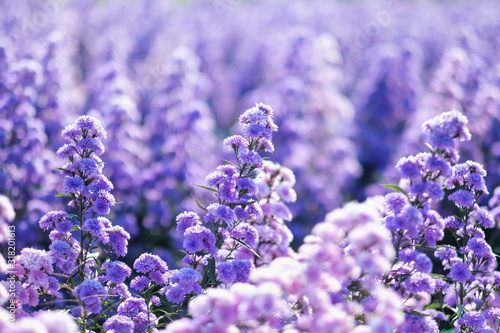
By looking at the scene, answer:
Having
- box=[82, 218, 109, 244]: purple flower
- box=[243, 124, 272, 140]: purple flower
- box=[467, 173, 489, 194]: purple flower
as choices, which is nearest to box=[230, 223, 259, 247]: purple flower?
box=[243, 124, 272, 140]: purple flower

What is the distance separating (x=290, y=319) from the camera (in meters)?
2.28

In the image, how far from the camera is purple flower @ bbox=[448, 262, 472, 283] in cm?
261

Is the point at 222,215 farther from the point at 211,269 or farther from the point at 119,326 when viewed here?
the point at 119,326

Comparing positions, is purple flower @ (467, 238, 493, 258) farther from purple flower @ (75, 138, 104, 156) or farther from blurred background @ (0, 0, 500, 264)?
blurred background @ (0, 0, 500, 264)

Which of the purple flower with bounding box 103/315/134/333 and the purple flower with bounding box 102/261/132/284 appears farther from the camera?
the purple flower with bounding box 102/261/132/284

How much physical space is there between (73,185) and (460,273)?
6.38 feet

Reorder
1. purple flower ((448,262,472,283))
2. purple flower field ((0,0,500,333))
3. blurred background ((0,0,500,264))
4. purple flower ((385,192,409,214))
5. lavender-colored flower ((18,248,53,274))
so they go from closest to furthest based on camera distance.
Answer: purple flower field ((0,0,500,333)), lavender-colored flower ((18,248,53,274)), purple flower ((385,192,409,214)), purple flower ((448,262,472,283)), blurred background ((0,0,500,264))

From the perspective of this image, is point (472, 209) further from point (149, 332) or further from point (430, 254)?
point (430, 254)

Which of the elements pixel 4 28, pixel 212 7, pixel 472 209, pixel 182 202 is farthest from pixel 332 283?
pixel 212 7

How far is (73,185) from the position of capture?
2520 mm

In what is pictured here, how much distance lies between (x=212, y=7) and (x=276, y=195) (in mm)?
16987

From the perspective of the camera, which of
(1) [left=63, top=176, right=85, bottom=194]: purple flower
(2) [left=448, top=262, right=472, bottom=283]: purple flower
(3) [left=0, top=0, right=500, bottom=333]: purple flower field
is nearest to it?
(3) [left=0, top=0, right=500, bottom=333]: purple flower field

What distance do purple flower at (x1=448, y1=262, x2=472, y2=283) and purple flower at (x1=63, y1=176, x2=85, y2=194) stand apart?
1.86 m

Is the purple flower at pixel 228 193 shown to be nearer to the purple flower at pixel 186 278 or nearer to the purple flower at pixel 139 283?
the purple flower at pixel 186 278
